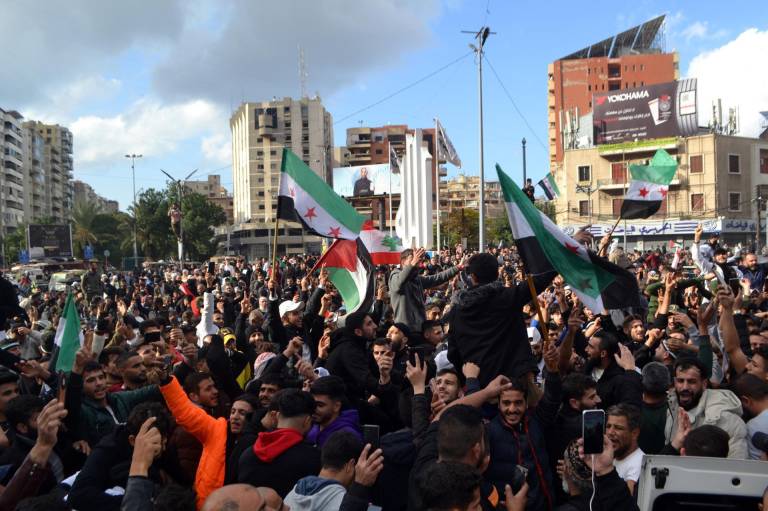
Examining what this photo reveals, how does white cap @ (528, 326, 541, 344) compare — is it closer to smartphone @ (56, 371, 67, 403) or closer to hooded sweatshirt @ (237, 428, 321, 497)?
hooded sweatshirt @ (237, 428, 321, 497)

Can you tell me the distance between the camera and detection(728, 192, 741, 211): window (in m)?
60.9

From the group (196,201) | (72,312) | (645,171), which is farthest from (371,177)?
(72,312)

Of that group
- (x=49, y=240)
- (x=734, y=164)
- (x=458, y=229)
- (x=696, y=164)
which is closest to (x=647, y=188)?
(x=696, y=164)

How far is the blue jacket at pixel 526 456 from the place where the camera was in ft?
12.8

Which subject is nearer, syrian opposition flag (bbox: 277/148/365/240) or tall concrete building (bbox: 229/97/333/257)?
syrian opposition flag (bbox: 277/148/365/240)

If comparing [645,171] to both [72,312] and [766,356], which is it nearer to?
[766,356]

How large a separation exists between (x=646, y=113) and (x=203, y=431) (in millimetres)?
65569

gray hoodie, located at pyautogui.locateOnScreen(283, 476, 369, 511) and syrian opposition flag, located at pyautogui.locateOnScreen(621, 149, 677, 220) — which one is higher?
syrian opposition flag, located at pyautogui.locateOnScreen(621, 149, 677, 220)

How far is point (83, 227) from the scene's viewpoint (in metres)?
84.3

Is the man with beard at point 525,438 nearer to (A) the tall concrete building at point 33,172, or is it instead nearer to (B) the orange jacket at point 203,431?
(B) the orange jacket at point 203,431

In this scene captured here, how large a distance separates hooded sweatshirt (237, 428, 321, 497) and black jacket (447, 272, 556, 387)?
56.3 inches

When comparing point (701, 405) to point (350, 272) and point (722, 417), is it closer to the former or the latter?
point (722, 417)

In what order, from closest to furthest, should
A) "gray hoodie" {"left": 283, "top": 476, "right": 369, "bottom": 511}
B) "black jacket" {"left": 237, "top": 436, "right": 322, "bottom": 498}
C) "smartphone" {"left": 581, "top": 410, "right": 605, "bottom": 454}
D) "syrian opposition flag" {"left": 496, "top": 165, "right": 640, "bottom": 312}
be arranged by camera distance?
"smartphone" {"left": 581, "top": 410, "right": 605, "bottom": 454}
"gray hoodie" {"left": 283, "top": 476, "right": 369, "bottom": 511}
"black jacket" {"left": 237, "top": 436, "right": 322, "bottom": 498}
"syrian opposition flag" {"left": 496, "top": 165, "right": 640, "bottom": 312}

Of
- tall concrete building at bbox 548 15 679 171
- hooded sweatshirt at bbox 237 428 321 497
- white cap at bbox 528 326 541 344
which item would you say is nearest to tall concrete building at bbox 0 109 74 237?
tall concrete building at bbox 548 15 679 171
